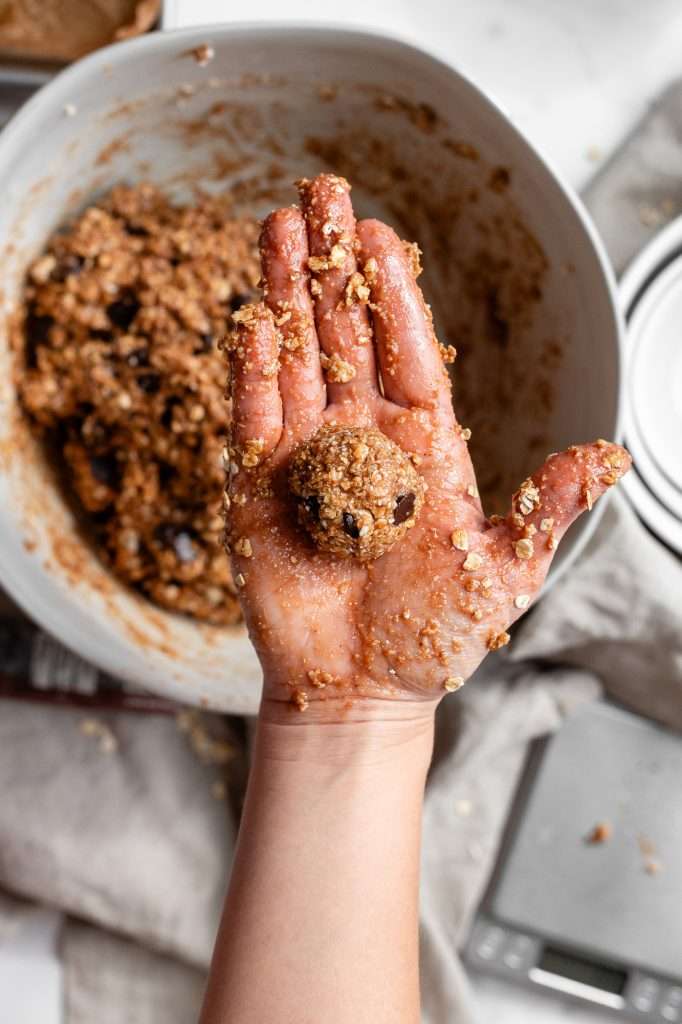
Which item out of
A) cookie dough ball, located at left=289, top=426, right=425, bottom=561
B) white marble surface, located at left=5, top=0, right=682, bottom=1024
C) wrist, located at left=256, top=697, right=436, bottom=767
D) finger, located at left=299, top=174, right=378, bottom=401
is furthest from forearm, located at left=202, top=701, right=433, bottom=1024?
white marble surface, located at left=5, top=0, right=682, bottom=1024

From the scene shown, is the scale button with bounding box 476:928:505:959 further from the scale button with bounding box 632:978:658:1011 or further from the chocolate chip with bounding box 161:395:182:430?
the chocolate chip with bounding box 161:395:182:430

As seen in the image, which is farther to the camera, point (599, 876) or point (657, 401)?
point (599, 876)

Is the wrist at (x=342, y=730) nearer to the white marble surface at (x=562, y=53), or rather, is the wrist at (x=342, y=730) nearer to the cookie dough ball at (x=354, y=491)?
the cookie dough ball at (x=354, y=491)

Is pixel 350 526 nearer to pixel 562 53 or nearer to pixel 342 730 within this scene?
pixel 342 730

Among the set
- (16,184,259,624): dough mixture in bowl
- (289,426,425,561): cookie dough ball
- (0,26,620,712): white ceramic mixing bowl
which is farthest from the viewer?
(16,184,259,624): dough mixture in bowl

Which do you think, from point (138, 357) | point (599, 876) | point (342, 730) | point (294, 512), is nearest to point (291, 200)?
point (138, 357)

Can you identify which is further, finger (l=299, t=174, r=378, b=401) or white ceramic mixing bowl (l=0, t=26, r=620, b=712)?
white ceramic mixing bowl (l=0, t=26, r=620, b=712)

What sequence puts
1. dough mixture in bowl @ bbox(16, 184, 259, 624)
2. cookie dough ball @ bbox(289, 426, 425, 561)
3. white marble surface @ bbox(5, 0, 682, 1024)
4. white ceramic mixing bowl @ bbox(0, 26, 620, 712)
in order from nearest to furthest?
cookie dough ball @ bbox(289, 426, 425, 561) < white ceramic mixing bowl @ bbox(0, 26, 620, 712) < dough mixture in bowl @ bbox(16, 184, 259, 624) < white marble surface @ bbox(5, 0, 682, 1024)

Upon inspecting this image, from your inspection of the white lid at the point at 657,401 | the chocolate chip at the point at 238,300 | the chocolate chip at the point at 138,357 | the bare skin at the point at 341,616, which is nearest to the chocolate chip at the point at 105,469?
the chocolate chip at the point at 138,357
